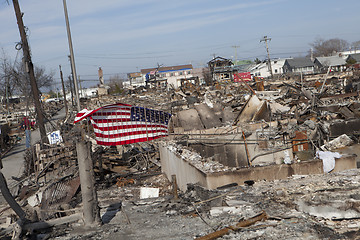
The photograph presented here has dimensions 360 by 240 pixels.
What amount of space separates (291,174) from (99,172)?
28.9 ft

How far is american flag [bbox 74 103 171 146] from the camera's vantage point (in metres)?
11.3

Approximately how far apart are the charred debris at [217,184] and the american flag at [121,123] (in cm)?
116

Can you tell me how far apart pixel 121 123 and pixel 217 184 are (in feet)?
11.0

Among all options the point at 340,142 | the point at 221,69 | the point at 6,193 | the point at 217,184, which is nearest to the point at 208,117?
the point at 340,142

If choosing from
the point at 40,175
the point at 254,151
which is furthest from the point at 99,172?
the point at 254,151

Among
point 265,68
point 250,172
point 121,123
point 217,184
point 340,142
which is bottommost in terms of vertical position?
point 340,142

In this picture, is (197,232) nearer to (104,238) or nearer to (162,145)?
(104,238)

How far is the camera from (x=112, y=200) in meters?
13.3

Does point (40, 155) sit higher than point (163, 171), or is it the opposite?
point (40, 155)

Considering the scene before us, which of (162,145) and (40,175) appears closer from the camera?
(40,175)

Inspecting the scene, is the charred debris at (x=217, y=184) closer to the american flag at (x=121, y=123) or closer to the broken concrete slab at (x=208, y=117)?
the broken concrete slab at (x=208, y=117)

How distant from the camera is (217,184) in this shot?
1046 centimetres

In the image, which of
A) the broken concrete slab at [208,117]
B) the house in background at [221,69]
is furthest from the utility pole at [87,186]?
the house in background at [221,69]

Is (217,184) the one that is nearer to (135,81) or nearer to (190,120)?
(190,120)
